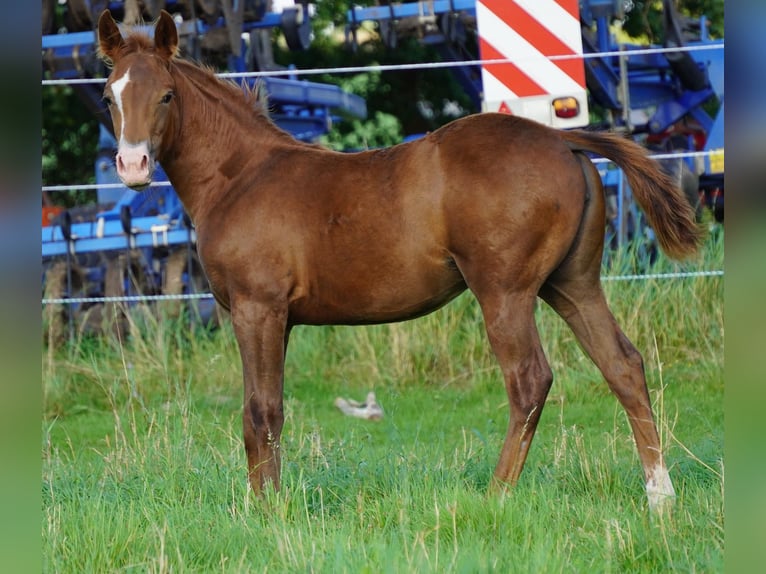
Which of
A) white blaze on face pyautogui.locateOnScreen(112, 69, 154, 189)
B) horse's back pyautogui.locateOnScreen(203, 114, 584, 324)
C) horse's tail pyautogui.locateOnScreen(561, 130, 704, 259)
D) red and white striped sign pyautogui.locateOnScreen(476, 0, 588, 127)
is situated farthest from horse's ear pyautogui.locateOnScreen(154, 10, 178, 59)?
red and white striped sign pyautogui.locateOnScreen(476, 0, 588, 127)

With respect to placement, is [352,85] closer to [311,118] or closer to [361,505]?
[311,118]

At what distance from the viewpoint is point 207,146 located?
13.9 feet

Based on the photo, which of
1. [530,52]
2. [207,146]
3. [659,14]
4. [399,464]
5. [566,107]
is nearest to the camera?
[399,464]

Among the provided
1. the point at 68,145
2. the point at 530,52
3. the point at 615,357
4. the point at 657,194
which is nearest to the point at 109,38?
the point at 657,194

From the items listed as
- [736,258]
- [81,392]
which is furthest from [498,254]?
[81,392]

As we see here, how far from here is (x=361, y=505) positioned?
354 centimetres

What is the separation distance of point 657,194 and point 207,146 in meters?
1.92

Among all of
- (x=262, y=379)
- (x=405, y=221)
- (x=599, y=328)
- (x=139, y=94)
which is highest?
(x=139, y=94)

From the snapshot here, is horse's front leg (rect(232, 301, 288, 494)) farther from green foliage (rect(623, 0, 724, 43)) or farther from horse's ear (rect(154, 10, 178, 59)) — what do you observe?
green foliage (rect(623, 0, 724, 43))

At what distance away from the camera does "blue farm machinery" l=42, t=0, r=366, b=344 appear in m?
7.85

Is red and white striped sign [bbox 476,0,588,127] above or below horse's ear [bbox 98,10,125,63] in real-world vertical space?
below

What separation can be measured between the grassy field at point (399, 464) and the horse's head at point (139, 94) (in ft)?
4.21

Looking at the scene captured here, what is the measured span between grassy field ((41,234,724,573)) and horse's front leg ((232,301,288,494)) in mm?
132

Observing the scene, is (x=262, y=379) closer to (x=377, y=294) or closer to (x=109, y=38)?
(x=377, y=294)
